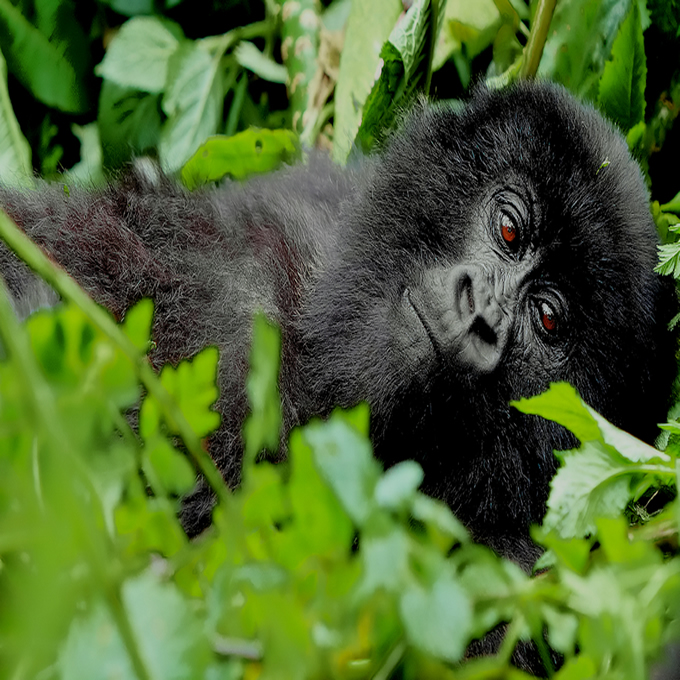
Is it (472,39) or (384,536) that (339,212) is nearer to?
(472,39)

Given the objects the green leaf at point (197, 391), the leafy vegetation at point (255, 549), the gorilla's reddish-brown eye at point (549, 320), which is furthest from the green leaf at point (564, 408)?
the gorilla's reddish-brown eye at point (549, 320)

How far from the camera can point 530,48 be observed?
5.38 ft

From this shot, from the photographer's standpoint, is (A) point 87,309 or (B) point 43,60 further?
(B) point 43,60

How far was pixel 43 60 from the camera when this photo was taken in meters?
1.96

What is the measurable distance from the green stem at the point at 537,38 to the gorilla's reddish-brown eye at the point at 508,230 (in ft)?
1.53

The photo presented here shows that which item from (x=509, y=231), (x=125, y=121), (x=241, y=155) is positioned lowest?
(x=125, y=121)

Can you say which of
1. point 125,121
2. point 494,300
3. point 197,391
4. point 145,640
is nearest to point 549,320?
point 494,300

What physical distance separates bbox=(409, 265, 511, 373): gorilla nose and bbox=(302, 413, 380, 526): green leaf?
81 cm

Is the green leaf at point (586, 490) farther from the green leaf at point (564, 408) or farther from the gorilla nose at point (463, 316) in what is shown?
the gorilla nose at point (463, 316)

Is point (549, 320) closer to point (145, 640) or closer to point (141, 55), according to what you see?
point (145, 640)

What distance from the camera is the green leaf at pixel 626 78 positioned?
156 cm

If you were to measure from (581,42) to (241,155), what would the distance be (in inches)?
33.0

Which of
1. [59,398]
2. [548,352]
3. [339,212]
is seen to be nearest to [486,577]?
[59,398]

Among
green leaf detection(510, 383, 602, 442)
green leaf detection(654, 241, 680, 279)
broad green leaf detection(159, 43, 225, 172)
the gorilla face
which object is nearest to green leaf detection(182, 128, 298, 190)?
broad green leaf detection(159, 43, 225, 172)
